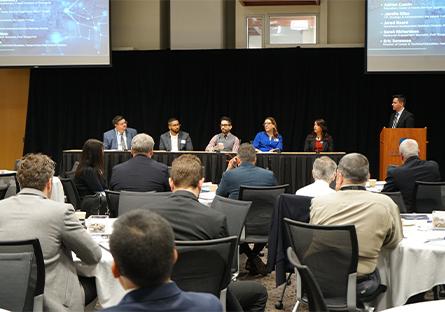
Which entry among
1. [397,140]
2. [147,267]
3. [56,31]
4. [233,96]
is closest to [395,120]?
[397,140]

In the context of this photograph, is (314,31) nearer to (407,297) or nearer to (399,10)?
(399,10)

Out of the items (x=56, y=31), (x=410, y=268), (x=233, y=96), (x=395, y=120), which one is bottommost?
(x=410, y=268)

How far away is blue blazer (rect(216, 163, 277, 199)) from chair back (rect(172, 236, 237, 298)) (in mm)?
2771

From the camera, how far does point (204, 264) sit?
3131 mm

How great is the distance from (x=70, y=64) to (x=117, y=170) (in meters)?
5.68

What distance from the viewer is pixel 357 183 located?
405 centimetres

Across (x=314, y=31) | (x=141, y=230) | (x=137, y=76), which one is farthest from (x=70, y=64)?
(x=141, y=230)

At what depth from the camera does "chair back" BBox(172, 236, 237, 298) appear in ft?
10.0

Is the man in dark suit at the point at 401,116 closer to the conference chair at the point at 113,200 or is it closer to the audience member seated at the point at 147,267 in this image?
the conference chair at the point at 113,200

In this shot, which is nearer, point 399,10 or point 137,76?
point 399,10

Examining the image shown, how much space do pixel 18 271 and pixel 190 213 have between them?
83 cm

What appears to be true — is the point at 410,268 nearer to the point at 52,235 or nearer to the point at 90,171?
the point at 52,235

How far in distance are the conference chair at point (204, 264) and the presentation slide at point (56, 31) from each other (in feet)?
27.7

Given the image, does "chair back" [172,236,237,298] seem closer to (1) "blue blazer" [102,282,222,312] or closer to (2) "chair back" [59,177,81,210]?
(1) "blue blazer" [102,282,222,312]
